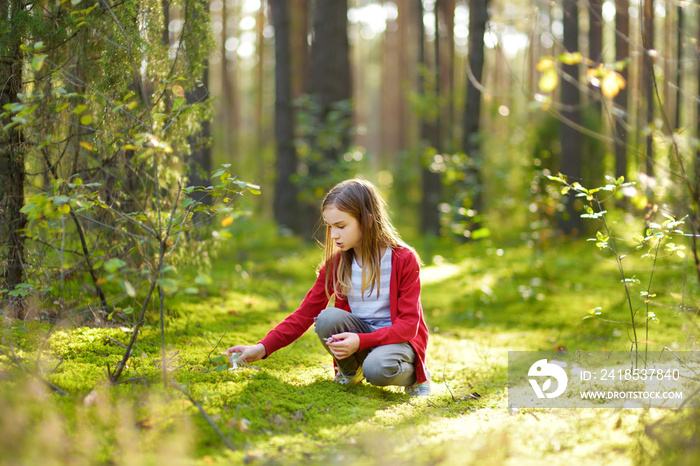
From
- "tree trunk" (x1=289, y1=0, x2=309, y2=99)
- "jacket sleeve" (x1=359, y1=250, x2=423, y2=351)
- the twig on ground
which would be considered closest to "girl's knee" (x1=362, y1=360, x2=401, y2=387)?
"jacket sleeve" (x1=359, y1=250, x2=423, y2=351)

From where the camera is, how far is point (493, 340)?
16.9ft

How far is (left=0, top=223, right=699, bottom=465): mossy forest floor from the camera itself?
219cm

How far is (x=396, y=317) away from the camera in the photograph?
334 centimetres

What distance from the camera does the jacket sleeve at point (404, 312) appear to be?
316 cm

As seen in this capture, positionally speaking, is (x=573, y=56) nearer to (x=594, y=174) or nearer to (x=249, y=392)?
(x=249, y=392)

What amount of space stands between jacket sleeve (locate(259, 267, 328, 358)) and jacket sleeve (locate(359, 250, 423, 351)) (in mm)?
443

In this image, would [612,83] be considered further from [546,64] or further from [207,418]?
[207,418]

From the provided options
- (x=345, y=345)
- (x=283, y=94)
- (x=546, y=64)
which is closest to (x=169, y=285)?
(x=345, y=345)

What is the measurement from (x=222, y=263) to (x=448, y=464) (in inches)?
257

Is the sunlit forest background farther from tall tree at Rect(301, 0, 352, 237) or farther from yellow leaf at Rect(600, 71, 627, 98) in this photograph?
tall tree at Rect(301, 0, 352, 237)

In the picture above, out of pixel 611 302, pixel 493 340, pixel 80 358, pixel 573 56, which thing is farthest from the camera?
pixel 611 302

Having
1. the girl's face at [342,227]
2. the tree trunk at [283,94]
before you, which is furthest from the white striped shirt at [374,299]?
the tree trunk at [283,94]

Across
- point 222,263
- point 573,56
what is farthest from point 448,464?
point 222,263

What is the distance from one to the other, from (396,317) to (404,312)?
12 centimetres
